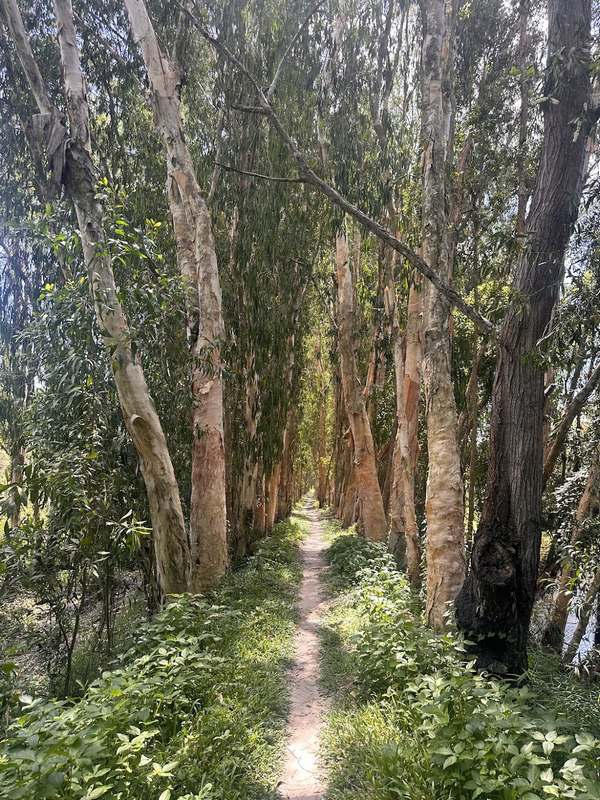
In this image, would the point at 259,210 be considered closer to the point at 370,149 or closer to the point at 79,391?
the point at 370,149

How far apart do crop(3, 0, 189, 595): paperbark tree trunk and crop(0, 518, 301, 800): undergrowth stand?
715 millimetres

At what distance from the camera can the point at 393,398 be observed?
15109mm

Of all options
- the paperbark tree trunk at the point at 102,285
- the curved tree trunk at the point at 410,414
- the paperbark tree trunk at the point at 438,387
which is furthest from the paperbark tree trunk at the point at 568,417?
the paperbark tree trunk at the point at 102,285

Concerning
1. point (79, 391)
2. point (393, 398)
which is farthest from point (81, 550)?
point (393, 398)

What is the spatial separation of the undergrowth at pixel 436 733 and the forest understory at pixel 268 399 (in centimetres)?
3

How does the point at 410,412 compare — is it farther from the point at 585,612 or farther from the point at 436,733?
the point at 436,733

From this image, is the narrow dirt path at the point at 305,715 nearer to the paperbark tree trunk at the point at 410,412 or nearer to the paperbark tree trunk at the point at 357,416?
the paperbark tree trunk at the point at 410,412

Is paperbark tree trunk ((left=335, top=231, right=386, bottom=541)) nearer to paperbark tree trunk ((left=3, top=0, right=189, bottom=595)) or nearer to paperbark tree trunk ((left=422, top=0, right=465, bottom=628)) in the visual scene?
paperbark tree trunk ((left=422, top=0, right=465, bottom=628))

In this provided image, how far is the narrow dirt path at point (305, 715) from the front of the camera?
136 inches

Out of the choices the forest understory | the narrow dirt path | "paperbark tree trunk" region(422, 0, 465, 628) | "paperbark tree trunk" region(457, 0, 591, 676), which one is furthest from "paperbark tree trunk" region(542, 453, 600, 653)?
the narrow dirt path

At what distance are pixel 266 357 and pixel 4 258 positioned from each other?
17.1 feet

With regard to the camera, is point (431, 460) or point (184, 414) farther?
point (184, 414)

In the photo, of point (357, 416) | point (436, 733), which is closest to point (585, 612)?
point (436, 733)

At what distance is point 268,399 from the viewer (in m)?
12.3
